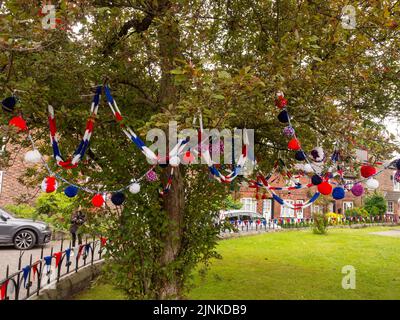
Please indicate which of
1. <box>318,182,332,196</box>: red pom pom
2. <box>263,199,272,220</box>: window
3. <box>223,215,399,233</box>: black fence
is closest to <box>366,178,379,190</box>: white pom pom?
<box>318,182,332,196</box>: red pom pom

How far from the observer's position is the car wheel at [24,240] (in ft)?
45.0

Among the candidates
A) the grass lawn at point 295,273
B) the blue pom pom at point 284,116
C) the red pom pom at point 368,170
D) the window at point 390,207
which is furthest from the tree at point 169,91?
the window at point 390,207

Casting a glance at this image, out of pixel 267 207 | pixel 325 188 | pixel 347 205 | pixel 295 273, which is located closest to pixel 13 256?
pixel 295 273

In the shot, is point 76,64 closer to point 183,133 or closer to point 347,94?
point 183,133

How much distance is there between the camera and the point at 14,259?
11.8 metres

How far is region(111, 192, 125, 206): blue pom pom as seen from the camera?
5215 millimetres

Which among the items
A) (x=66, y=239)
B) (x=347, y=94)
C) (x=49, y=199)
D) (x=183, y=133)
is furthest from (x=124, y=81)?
(x=49, y=199)

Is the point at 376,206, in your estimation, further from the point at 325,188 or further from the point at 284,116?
the point at 284,116

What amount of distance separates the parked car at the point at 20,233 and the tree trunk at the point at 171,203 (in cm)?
994

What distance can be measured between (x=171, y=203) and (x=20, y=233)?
10408 millimetres

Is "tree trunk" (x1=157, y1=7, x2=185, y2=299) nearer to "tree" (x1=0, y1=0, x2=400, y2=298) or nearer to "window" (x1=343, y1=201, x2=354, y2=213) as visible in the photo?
"tree" (x1=0, y1=0, x2=400, y2=298)

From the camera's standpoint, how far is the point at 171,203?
585cm

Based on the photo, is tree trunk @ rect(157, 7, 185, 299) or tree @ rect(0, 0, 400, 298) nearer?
tree @ rect(0, 0, 400, 298)

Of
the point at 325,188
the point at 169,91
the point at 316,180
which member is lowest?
the point at 325,188
